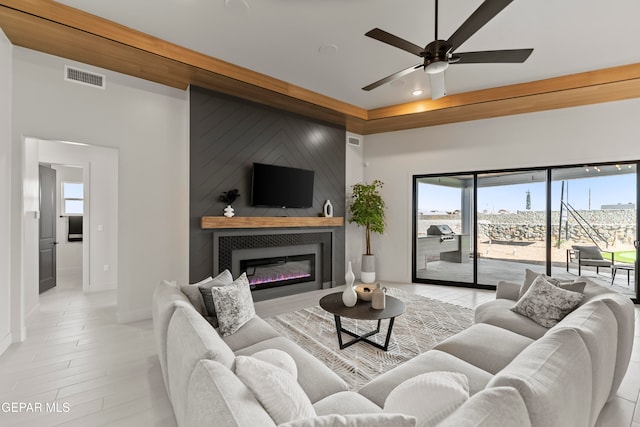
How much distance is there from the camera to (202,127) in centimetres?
Answer: 421

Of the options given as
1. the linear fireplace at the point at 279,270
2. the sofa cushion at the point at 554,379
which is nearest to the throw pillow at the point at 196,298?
the linear fireplace at the point at 279,270

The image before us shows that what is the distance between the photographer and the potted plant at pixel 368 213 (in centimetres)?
582

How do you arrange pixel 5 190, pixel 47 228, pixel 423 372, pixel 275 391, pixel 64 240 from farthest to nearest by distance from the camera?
1. pixel 64 240
2. pixel 47 228
3. pixel 5 190
4. pixel 423 372
5. pixel 275 391

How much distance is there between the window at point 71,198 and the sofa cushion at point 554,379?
26.8 feet

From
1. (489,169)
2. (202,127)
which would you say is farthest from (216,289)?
(489,169)

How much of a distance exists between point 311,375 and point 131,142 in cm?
371

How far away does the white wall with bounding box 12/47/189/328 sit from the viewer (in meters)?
3.25

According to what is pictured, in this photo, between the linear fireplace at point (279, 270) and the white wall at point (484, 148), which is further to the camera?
the linear fireplace at point (279, 270)

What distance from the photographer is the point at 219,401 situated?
0.99m

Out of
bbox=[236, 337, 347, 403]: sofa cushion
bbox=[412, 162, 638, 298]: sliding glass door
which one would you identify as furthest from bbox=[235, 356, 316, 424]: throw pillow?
bbox=[412, 162, 638, 298]: sliding glass door

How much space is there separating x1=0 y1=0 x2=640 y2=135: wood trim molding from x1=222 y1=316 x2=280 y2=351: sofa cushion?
310 centimetres

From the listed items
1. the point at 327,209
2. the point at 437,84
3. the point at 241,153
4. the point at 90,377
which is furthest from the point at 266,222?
the point at 437,84

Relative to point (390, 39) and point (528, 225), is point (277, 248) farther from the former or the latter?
point (528, 225)

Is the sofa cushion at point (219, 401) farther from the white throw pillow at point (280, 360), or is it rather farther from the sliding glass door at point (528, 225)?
the sliding glass door at point (528, 225)
